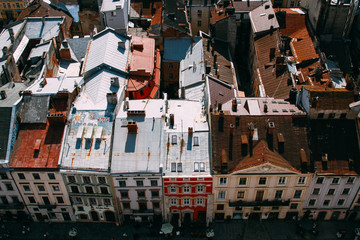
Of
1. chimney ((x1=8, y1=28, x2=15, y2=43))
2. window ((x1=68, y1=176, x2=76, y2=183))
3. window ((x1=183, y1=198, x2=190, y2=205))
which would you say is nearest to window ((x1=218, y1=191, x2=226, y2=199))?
window ((x1=183, y1=198, x2=190, y2=205))

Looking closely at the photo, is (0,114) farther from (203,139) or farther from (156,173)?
(203,139)

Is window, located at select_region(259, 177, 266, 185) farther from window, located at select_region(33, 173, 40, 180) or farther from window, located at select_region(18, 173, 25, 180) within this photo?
window, located at select_region(18, 173, 25, 180)

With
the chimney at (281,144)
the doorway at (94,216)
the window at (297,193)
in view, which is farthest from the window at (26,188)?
the window at (297,193)

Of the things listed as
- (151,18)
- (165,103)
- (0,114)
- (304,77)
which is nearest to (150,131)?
(165,103)

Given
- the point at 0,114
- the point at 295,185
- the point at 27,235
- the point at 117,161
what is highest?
the point at 0,114

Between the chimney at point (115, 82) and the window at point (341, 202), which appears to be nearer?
the window at point (341, 202)

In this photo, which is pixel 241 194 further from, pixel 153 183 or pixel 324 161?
pixel 153 183

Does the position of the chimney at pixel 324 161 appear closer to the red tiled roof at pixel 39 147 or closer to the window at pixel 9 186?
the red tiled roof at pixel 39 147
